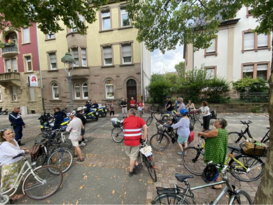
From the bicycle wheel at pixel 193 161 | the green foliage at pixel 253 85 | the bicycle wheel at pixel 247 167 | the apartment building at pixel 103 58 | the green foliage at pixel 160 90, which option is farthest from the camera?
the apartment building at pixel 103 58

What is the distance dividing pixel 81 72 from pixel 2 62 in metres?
13.1

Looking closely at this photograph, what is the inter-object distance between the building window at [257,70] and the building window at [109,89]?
49.8 ft

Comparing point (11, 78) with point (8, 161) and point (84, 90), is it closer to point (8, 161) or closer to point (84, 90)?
point (84, 90)

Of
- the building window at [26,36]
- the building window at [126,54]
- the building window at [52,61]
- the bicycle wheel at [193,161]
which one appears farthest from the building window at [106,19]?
the bicycle wheel at [193,161]

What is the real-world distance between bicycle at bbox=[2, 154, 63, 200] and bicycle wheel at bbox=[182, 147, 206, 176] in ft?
11.0

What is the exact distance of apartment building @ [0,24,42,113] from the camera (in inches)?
580

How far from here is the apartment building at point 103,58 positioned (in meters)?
12.0

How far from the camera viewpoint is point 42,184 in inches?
107

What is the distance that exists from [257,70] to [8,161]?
2082 centimetres

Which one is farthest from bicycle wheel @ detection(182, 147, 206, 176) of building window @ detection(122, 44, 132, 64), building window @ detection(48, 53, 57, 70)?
building window @ detection(48, 53, 57, 70)

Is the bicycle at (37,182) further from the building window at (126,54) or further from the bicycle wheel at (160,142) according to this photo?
the building window at (126,54)

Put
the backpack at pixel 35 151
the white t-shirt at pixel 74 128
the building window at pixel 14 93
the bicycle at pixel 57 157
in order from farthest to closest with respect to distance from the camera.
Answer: the building window at pixel 14 93, the white t-shirt at pixel 74 128, the bicycle at pixel 57 157, the backpack at pixel 35 151

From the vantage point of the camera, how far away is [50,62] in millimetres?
14266

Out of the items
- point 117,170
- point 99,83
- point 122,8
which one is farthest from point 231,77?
point 117,170
